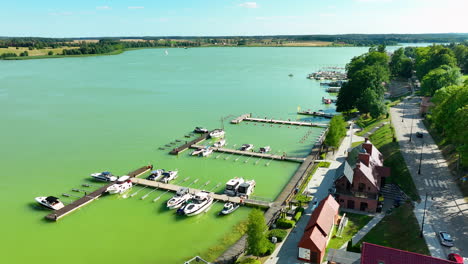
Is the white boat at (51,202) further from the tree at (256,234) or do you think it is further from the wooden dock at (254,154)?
the tree at (256,234)

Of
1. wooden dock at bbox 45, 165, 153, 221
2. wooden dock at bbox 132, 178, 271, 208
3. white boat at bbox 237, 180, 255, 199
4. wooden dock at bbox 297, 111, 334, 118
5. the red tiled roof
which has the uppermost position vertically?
the red tiled roof

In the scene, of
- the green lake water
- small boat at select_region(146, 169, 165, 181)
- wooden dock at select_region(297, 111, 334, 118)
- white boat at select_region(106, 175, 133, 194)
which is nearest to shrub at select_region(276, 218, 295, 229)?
the green lake water

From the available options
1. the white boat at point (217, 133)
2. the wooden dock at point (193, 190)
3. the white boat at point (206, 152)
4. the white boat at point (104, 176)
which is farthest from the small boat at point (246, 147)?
the white boat at point (104, 176)

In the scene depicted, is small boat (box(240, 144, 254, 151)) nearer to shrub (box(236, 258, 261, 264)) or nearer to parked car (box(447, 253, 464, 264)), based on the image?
shrub (box(236, 258, 261, 264))

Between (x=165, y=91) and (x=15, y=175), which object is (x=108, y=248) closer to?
(x=15, y=175)

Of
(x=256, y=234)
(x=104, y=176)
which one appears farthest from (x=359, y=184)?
(x=104, y=176)

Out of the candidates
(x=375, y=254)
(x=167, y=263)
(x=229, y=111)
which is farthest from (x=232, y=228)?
(x=229, y=111)

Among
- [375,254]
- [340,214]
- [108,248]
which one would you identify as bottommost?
[108,248]

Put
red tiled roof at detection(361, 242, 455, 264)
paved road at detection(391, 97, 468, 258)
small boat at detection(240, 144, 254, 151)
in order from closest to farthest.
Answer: red tiled roof at detection(361, 242, 455, 264) → paved road at detection(391, 97, 468, 258) → small boat at detection(240, 144, 254, 151)
